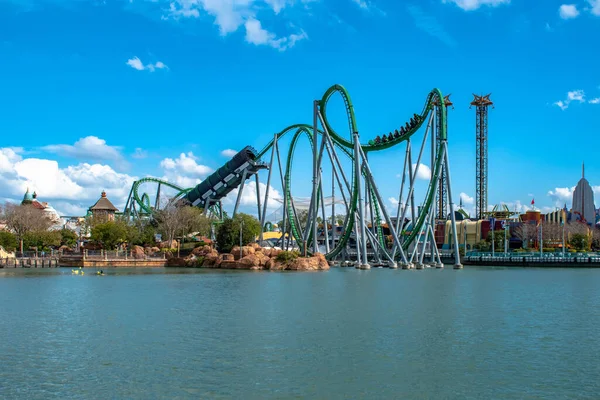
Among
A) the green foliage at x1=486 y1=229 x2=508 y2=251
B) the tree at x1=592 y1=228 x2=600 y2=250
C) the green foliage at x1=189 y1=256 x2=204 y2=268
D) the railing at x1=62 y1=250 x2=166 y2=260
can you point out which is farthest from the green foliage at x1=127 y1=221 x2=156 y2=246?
the tree at x1=592 y1=228 x2=600 y2=250

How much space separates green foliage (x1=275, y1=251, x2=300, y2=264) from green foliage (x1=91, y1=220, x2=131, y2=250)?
27313mm

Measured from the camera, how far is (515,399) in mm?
15312

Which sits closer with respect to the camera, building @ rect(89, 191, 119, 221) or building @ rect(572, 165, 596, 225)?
building @ rect(89, 191, 119, 221)

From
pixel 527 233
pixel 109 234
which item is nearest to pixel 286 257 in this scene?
pixel 109 234

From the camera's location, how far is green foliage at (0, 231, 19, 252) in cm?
8550

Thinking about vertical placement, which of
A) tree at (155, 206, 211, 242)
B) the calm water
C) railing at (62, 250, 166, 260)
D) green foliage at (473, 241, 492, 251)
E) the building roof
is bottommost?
the calm water

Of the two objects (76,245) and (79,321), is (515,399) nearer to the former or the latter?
(79,321)

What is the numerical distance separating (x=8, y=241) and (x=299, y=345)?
244 feet

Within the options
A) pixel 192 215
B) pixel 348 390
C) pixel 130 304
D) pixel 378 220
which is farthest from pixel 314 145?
pixel 348 390

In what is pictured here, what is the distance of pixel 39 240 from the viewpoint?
291 feet

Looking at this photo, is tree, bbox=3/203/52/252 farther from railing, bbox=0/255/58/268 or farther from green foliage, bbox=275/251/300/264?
green foliage, bbox=275/251/300/264

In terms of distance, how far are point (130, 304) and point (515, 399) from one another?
73.0 ft

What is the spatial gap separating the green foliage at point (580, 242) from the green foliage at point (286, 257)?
5870 centimetres

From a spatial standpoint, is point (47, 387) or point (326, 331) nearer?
point (47, 387)
